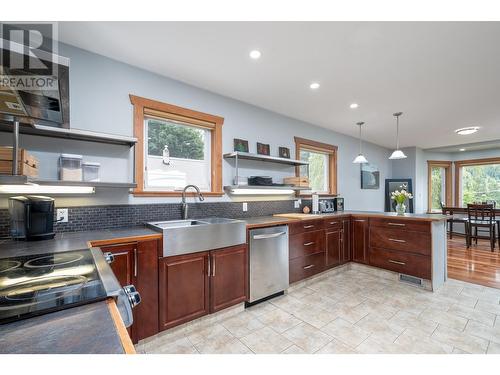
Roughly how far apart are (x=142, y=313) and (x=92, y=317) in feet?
4.53

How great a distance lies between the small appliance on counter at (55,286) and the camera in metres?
0.68

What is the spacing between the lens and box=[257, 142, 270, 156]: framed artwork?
338cm

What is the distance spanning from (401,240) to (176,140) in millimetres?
3328

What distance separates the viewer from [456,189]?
22.1 feet

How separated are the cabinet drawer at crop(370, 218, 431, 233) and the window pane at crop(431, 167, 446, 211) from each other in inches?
184

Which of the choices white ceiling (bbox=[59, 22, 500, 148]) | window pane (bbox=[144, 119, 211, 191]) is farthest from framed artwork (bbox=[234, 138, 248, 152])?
white ceiling (bbox=[59, 22, 500, 148])

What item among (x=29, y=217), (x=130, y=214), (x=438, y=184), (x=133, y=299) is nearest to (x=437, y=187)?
(x=438, y=184)

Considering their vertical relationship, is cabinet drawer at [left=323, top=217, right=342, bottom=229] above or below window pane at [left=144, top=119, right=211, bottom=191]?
below

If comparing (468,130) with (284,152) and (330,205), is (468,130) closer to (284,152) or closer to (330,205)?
(330,205)

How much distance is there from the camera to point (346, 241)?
3781 mm

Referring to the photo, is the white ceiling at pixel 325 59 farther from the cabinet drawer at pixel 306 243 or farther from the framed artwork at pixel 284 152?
the cabinet drawer at pixel 306 243

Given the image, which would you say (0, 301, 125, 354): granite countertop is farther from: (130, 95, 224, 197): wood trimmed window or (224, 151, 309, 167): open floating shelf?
(224, 151, 309, 167): open floating shelf

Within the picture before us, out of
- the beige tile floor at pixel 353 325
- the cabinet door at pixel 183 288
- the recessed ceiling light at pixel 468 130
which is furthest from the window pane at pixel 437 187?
the cabinet door at pixel 183 288

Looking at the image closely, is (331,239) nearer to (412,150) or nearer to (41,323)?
(41,323)
